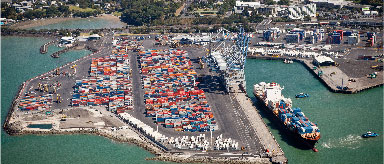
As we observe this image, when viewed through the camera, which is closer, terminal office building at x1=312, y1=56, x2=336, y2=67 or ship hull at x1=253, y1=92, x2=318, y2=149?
ship hull at x1=253, y1=92, x2=318, y2=149

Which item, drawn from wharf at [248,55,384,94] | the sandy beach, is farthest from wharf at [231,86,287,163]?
the sandy beach

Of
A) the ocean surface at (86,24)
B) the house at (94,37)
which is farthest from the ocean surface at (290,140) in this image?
the ocean surface at (86,24)

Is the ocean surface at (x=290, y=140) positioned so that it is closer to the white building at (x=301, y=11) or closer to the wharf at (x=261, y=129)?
the wharf at (x=261, y=129)

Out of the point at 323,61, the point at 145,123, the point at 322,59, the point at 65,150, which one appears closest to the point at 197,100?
the point at 145,123

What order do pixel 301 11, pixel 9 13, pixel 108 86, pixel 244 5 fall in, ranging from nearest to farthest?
pixel 108 86
pixel 301 11
pixel 9 13
pixel 244 5

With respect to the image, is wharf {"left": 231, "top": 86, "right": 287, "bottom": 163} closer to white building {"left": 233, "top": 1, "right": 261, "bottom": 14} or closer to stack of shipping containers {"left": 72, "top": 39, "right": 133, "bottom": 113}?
stack of shipping containers {"left": 72, "top": 39, "right": 133, "bottom": 113}

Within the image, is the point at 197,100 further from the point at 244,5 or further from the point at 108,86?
the point at 244,5

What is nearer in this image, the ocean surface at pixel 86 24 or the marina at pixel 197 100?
the marina at pixel 197 100
